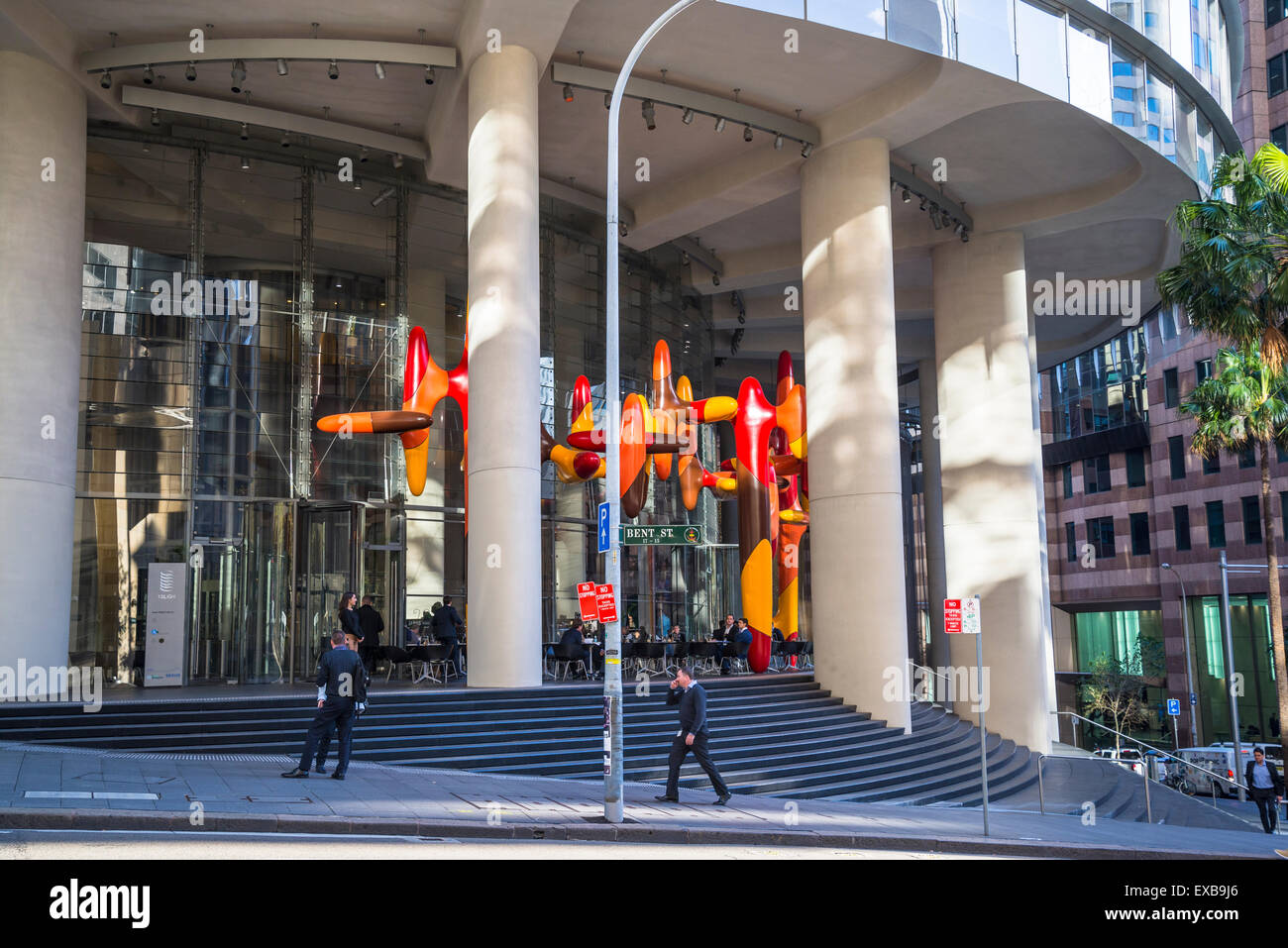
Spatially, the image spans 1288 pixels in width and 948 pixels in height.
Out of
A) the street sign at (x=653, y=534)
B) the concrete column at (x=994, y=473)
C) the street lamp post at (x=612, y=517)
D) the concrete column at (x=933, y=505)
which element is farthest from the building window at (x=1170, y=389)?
the street lamp post at (x=612, y=517)

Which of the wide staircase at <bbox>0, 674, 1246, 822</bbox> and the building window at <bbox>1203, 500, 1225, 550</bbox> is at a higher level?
the building window at <bbox>1203, 500, 1225, 550</bbox>

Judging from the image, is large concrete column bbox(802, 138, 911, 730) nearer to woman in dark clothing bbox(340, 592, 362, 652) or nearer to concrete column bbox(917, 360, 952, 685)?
woman in dark clothing bbox(340, 592, 362, 652)

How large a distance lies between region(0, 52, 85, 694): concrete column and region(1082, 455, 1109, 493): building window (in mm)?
57614

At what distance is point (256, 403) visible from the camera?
25.2 meters

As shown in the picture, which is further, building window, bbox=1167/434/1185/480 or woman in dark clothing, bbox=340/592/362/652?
building window, bbox=1167/434/1185/480

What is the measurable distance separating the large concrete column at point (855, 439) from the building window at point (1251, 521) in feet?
127

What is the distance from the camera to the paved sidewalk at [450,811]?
11.0 m

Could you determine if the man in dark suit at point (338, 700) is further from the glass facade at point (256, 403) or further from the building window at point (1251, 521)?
the building window at point (1251, 521)

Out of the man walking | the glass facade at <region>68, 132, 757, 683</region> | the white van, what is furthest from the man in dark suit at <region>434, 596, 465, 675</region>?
the white van

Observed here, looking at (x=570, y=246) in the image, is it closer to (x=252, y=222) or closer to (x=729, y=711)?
(x=252, y=222)

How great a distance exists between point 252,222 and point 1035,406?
2012 cm

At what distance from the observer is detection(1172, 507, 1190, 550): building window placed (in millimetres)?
59438

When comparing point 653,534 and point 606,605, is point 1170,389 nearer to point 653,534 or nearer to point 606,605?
point 653,534
